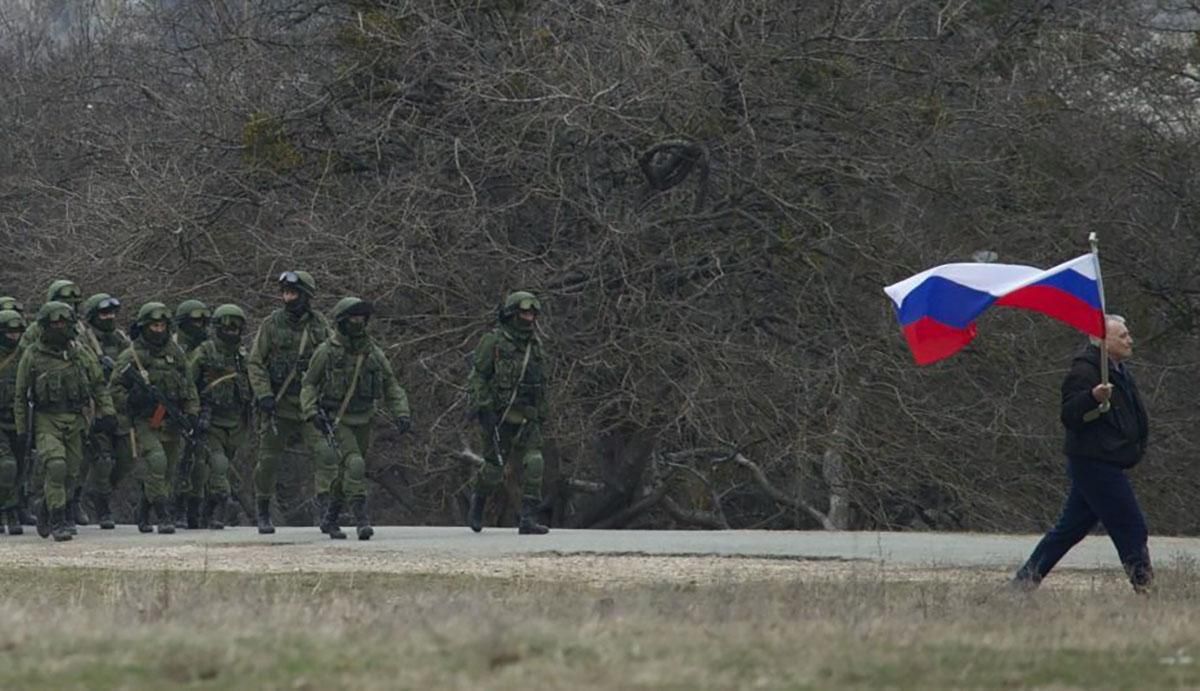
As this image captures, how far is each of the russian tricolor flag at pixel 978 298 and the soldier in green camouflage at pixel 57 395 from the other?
781cm

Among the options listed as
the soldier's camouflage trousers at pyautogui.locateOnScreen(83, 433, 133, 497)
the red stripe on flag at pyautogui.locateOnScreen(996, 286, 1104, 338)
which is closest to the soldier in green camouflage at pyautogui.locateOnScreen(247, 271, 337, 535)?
the soldier's camouflage trousers at pyautogui.locateOnScreen(83, 433, 133, 497)

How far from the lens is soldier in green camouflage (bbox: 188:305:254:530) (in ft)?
69.6

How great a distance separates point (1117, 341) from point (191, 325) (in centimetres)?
1007

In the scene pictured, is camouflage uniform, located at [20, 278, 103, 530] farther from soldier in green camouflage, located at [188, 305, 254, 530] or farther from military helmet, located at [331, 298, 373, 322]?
military helmet, located at [331, 298, 373, 322]

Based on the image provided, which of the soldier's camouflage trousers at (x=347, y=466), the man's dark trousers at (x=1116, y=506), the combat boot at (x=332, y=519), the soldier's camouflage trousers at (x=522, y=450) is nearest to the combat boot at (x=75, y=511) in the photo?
the combat boot at (x=332, y=519)

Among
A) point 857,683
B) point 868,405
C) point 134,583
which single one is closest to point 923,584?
point 134,583

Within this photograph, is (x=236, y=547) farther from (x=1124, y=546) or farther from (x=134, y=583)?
(x=1124, y=546)

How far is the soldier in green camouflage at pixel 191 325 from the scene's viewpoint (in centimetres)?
2144

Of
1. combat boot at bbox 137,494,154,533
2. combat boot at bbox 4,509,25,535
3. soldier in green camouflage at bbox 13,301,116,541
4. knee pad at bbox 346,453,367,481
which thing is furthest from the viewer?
combat boot at bbox 137,494,154,533

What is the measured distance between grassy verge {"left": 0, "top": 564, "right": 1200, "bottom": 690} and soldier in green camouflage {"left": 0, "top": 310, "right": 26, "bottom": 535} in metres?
7.63

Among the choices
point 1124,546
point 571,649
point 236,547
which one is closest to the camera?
point 571,649

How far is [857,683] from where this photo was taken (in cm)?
894

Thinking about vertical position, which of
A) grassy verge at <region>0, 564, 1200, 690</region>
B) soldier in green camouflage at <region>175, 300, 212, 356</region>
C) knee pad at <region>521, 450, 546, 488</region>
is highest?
soldier in green camouflage at <region>175, 300, 212, 356</region>

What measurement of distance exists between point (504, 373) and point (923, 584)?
19.8 ft
